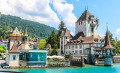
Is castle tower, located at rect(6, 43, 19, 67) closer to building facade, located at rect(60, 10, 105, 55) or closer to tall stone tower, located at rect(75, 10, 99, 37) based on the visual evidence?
building facade, located at rect(60, 10, 105, 55)

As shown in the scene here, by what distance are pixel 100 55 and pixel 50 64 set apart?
67.4ft

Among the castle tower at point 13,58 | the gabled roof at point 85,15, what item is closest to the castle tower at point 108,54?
the gabled roof at point 85,15

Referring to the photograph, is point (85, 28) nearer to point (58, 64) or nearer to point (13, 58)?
point (58, 64)

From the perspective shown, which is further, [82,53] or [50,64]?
[82,53]

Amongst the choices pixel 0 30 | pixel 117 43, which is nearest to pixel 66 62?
pixel 117 43

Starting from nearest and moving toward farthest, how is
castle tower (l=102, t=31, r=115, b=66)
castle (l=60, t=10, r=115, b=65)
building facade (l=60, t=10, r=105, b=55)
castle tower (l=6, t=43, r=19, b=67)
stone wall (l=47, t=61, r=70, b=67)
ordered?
1. castle tower (l=6, t=43, r=19, b=67)
2. stone wall (l=47, t=61, r=70, b=67)
3. castle tower (l=102, t=31, r=115, b=66)
4. castle (l=60, t=10, r=115, b=65)
5. building facade (l=60, t=10, r=105, b=55)

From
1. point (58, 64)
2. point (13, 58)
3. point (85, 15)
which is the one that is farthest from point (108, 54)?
point (13, 58)

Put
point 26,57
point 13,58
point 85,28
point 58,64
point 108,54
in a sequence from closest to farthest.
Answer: point 13,58 → point 26,57 → point 58,64 → point 108,54 → point 85,28

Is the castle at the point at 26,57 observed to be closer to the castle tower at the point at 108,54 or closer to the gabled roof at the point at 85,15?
the castle tower at the point at 108,54

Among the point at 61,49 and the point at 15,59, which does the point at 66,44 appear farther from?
the point at 15,59

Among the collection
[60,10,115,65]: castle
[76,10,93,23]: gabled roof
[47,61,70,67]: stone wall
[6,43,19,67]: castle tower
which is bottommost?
[47,61,70,67]: stone wall

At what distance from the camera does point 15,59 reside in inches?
1649

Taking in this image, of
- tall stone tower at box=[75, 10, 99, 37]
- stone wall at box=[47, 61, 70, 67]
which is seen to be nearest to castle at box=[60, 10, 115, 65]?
tall stone tower at box=[75, 10, 99, 37]

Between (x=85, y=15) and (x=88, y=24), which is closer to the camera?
(x=88, y=24)
